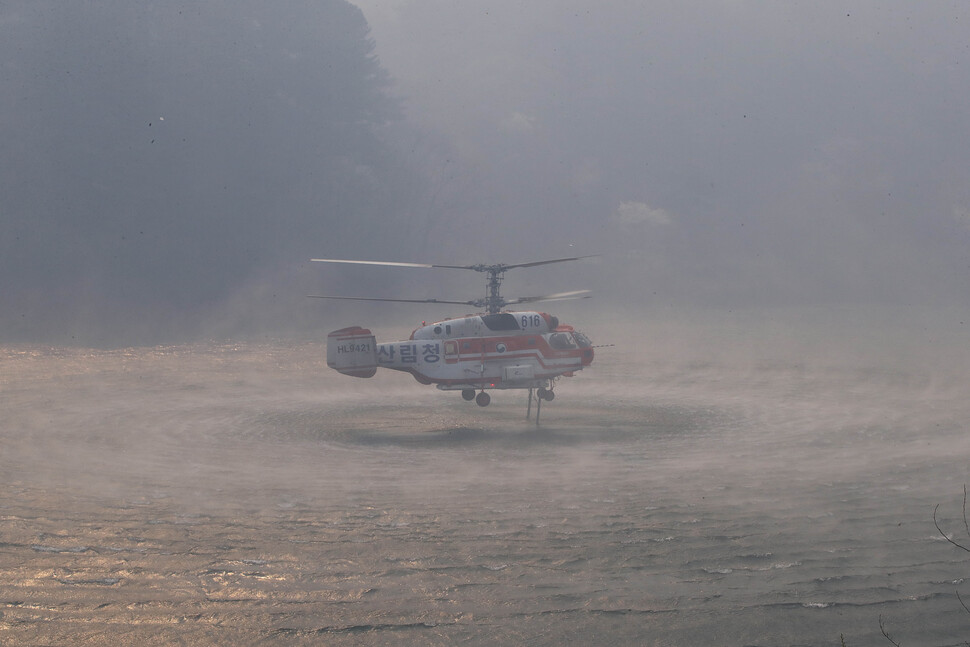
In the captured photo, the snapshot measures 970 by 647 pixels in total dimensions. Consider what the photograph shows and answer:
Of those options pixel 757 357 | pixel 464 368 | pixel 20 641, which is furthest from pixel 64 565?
pixel 757 357

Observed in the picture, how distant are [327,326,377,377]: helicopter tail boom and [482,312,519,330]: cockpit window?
381cm

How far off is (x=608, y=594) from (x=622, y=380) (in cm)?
2607

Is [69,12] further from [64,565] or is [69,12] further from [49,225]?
[64,565]

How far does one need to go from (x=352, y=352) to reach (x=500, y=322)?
4.98 meters

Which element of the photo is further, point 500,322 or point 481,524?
point 500,322

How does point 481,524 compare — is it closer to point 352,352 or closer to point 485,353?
point 352,352

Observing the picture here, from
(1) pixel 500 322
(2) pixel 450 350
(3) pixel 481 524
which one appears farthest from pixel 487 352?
(3) pixel 481 524

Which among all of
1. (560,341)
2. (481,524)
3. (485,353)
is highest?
(560,341)

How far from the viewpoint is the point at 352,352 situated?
26781 millimetres

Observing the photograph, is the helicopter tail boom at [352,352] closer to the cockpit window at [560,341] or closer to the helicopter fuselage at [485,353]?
the helicopter fuselage at [485,353]

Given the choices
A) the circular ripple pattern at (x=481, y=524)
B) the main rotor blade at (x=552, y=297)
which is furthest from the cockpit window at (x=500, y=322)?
the circular ripple pattern at (x=481, y=524)

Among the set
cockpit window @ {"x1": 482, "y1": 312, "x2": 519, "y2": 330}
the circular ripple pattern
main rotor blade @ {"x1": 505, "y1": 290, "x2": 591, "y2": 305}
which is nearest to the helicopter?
cockpit window @ {"x1": 482, "y1": 312, "x2": 519, "y2": 330}

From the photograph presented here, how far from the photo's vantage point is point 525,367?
27.7 metres

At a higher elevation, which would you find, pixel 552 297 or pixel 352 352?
pixel 552 297
